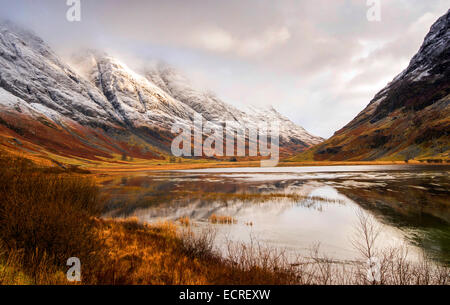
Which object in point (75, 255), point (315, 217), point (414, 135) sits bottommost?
point (315, 217)

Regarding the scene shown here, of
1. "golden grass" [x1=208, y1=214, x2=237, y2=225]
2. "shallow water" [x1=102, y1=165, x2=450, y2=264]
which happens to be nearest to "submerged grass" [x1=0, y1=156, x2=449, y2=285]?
"shallow water" [x1=102, y1=165, x2=450, y2=264]

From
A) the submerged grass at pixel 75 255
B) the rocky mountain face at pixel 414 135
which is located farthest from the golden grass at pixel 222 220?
the rocky mountain face at pixel 414 135

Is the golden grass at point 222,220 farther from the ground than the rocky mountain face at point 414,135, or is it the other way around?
the rocky mountain face at point 414,135

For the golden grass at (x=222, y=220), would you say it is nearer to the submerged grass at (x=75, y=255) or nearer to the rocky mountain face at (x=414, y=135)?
the submerged grass at (x=75, y=255)

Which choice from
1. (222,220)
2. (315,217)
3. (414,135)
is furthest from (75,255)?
(414,135)

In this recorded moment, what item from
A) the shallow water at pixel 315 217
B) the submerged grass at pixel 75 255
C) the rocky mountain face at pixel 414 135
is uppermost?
the rocky mountain face at pixel 414 135

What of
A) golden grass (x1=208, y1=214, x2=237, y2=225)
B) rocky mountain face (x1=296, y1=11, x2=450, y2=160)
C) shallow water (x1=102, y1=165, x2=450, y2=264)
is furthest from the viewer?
rocky mountain face (x1=296, y1=11, x2=450, y2=160)

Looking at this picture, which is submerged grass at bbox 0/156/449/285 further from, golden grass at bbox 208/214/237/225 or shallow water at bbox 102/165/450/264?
golden grass at bbox 208/214/237/225

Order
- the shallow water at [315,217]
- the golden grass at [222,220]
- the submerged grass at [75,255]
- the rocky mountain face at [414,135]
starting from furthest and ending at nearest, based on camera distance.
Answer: the rocky mountain face at [414,135]
the golden grass at [222,220]
the shallow water at [315,217]
the submerged grass at [75,255]

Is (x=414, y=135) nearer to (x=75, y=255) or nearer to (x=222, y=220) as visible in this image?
(x=222, y=220)

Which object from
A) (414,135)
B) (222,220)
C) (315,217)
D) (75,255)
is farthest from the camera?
(414,135)

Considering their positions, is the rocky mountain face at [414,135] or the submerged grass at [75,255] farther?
the rocky mountain face at [414,135]
